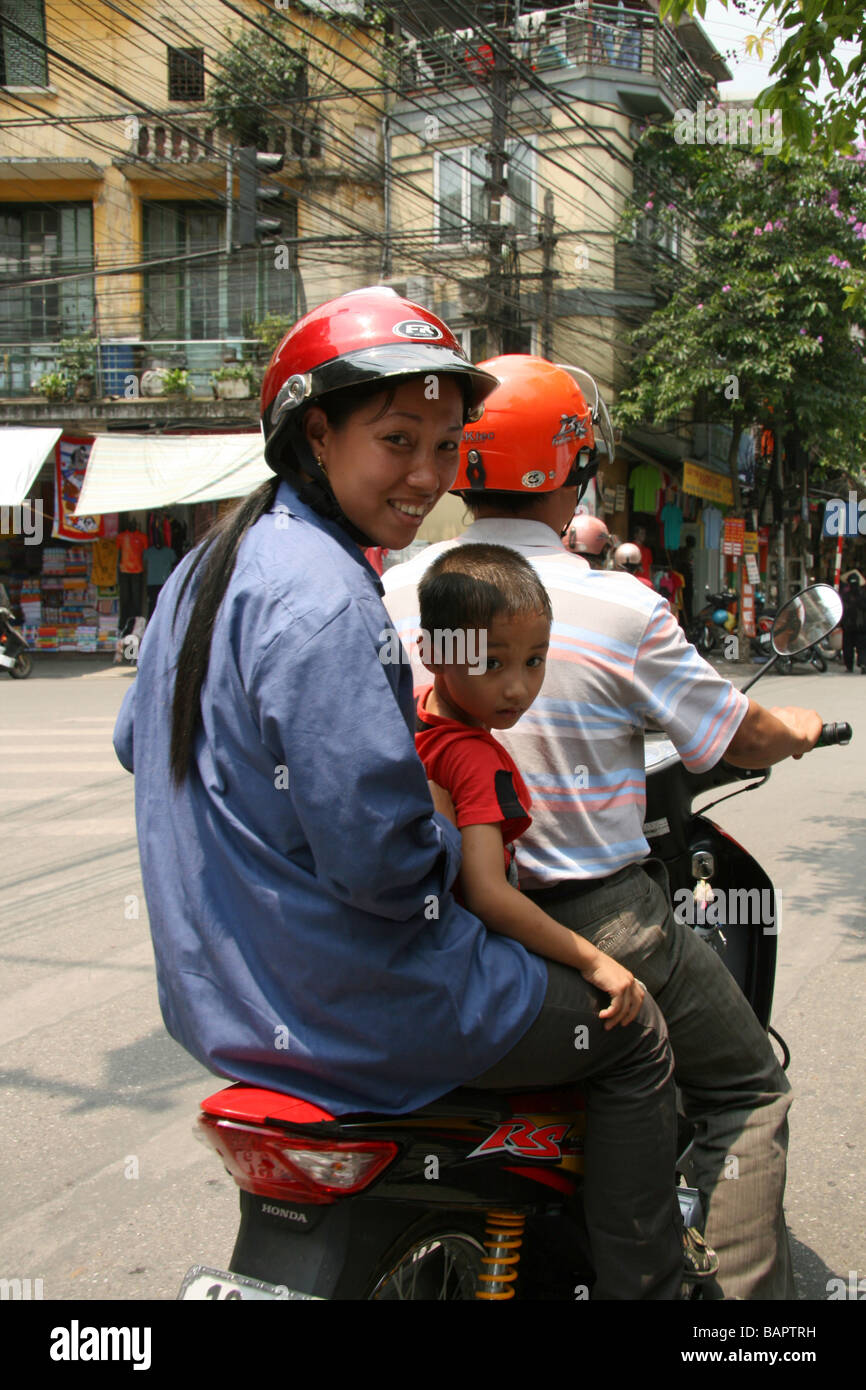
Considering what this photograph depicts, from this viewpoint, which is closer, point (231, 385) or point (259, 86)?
point (231, 385)

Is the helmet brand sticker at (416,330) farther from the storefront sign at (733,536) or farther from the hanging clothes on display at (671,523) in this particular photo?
the hanging clothes on display at (671,523)

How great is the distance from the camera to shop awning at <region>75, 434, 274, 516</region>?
1507 cm

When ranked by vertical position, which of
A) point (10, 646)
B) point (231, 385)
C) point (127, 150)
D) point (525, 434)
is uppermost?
point (127, 150)

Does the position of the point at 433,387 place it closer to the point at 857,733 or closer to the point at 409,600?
the point at 409,600

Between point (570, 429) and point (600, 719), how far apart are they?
1.76 ft

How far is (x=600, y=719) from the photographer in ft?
6.03

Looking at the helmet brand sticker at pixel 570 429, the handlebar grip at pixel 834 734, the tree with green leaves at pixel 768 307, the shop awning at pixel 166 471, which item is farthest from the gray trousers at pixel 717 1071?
the tree with green leaves at pixel 768 307

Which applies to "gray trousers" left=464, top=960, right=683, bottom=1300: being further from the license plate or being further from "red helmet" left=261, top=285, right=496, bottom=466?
"red helmet" left=261, top=285, right=496, bottom=466

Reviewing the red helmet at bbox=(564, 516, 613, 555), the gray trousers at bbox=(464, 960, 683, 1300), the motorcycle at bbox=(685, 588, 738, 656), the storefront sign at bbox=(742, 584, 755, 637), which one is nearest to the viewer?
the gray trousers at bbox=(464, 960, 683, 1300)

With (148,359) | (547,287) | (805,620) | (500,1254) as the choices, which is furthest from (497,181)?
(500,1254)

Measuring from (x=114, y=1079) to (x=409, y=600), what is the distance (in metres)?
2.07

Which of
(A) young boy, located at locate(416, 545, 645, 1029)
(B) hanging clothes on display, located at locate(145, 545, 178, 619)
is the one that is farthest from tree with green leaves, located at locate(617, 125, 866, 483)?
(A) young boy, located at locate(416, 545, 645, 1029)

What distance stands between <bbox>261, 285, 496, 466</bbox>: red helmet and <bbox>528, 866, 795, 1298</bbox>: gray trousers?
833mm

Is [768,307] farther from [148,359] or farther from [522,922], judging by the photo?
[522,922]
